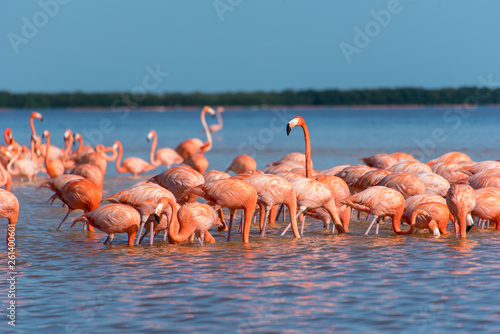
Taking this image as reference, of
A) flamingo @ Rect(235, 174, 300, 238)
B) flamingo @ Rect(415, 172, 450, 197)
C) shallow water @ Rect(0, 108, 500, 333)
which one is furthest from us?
flamingo @ Rect(415, 172, 450, 197)

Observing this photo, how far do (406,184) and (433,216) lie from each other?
1010 millimetres

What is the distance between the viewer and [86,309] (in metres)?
5.84

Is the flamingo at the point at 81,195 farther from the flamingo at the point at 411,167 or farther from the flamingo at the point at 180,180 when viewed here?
the flamingo at the point at 411,167

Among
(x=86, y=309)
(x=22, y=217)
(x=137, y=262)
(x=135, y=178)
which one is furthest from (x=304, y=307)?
(x=135, y=178)

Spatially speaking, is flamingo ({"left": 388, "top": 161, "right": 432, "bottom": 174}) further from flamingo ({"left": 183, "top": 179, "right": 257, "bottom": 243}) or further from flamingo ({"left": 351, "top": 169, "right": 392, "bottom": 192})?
flamingo ({"left": 183, "top": 179, "right": 257, "bottom": 243})

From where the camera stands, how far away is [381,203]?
904 centimetres

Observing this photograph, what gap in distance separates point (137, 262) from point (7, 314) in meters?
2.08

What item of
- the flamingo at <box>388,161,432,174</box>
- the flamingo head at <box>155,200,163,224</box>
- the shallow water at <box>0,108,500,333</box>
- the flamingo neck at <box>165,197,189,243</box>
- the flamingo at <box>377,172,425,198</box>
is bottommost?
the shallow water at <box>0,108,500,333</box>

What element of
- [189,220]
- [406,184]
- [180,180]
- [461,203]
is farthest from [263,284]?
[406,184]

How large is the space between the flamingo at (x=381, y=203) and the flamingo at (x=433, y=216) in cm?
23

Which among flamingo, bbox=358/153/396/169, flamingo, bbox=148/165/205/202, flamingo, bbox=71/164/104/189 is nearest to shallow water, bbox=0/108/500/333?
flamingo, bbox=148/165/205/202

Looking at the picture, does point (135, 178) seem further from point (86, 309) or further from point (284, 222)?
point (86, 309)

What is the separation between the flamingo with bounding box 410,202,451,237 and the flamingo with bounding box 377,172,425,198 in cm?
77

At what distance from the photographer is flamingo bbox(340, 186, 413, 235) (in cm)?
905
